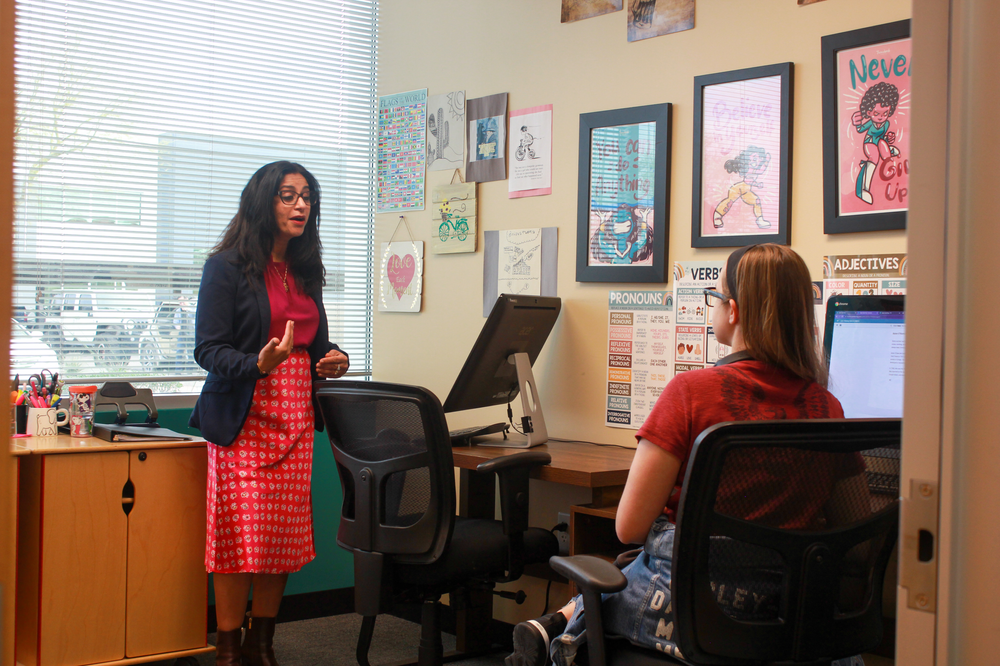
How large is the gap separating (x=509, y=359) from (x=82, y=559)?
1.46 meters

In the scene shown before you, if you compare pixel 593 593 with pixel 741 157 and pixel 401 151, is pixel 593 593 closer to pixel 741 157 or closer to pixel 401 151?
pixel 741 157

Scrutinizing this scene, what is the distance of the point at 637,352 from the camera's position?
9.11ft

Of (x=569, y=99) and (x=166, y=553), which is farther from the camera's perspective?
(x=569, y=99)

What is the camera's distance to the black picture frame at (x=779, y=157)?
2412 millimetres

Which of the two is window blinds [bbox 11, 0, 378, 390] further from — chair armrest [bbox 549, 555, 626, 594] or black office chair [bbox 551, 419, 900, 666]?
black office chair [bbox 551, 419, 900, 666]

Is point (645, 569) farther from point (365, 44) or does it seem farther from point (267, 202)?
point (365, 44)

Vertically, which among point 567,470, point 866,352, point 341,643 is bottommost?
point 341,643

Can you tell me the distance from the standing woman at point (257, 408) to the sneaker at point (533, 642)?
1102mm

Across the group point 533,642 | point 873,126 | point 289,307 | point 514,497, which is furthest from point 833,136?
point 289,307

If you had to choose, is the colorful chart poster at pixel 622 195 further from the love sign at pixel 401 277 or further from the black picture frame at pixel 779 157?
the love sign at pixel 401 277

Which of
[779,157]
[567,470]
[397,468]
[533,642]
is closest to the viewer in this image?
[533,642]

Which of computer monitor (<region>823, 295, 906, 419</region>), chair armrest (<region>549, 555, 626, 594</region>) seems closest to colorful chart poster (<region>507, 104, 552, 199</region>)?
computer monitor (<region>823, 295, 906, 419</region>)

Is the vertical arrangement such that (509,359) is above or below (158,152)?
below

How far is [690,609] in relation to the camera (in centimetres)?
133
